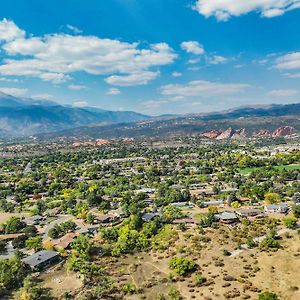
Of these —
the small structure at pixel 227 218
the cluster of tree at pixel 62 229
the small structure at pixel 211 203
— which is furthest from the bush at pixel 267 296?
the small structure at pixel 211 203

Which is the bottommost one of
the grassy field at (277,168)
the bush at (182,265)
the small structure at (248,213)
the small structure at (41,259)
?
the grassy field at (277,168)

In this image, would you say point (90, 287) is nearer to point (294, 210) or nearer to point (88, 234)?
point (88, 234)

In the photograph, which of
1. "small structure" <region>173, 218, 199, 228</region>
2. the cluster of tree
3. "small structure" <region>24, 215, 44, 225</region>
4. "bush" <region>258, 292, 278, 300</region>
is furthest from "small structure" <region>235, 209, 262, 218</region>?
"small structure" <region>24, 215, 44, 225</region>

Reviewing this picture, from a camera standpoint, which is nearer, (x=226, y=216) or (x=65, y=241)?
(x=65, y=241)

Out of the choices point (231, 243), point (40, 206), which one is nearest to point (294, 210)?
point (231, 243)

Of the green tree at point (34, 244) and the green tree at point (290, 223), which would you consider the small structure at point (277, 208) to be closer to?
the green tree at point (290, 223)

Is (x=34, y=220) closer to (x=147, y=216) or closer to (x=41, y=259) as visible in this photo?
(x=147, y=216)

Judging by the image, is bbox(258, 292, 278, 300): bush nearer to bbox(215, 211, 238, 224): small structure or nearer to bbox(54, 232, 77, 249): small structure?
bbox(215, 211, 238, 224): small structure

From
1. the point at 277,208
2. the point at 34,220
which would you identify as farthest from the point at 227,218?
the point at 34,220

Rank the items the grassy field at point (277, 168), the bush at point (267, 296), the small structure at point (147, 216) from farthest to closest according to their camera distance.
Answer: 1. the grassy field at point (277, 168)
2. the small structure at point (147, 216)
3. the bush at point (267, 296)
